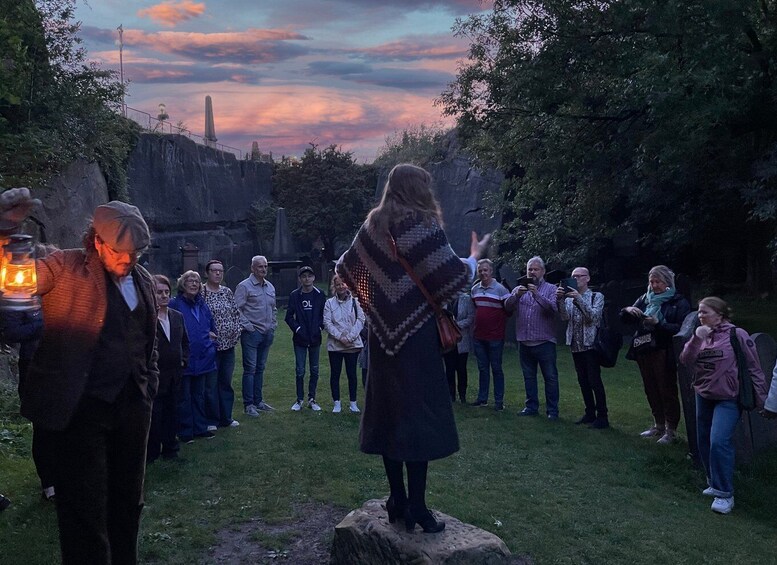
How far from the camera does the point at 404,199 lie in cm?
421

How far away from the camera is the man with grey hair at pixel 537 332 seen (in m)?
9.72

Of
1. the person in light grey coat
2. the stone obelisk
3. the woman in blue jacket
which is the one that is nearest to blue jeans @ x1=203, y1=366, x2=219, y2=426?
the woman in blue jacket

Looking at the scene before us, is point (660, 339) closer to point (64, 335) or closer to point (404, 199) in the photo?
point (404, 199)

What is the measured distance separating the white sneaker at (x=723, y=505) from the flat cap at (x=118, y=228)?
210 inches

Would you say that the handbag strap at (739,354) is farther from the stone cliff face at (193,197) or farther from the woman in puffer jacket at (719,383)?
the stone cliff face at (193,197)

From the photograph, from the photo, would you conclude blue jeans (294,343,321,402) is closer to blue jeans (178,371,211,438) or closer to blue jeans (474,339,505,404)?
blue jeans (178,371,211,438)

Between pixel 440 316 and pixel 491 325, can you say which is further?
pixel 491 325

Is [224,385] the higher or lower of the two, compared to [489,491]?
higher

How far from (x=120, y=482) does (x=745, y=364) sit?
5.10 metres

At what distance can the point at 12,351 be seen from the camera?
1046 centimetres

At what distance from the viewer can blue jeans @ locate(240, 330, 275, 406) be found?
9836 mm

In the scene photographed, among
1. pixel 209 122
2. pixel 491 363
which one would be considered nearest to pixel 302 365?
pixel 491 363

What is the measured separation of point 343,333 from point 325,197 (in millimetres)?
30885

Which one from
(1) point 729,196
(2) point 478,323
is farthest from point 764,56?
(2) point 478,323
